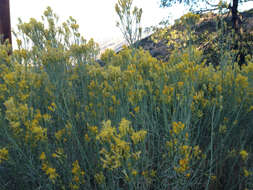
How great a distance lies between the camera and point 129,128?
1.46 m

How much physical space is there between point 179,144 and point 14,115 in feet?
3.66

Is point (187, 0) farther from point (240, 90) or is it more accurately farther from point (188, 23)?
point (240, 90)

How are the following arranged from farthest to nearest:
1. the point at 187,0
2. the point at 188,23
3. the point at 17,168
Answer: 1. the point at 187,0
2. the point at 188,23
3. the point at 17,168

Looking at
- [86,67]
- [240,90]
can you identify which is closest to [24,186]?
[86,67]

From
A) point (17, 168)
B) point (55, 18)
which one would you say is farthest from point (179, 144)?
point (55, 18)

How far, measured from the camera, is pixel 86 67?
105 inches

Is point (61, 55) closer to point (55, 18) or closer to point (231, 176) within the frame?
point (55, 18)

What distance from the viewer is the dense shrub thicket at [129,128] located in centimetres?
160

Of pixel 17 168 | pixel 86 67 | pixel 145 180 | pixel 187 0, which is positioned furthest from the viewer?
pixel 187 0

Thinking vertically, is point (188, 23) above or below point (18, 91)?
above

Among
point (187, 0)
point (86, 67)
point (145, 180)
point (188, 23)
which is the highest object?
point (187, 0)

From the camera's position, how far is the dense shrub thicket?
5.26ft

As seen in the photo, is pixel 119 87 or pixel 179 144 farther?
pixel 119 87

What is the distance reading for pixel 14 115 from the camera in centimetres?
152
